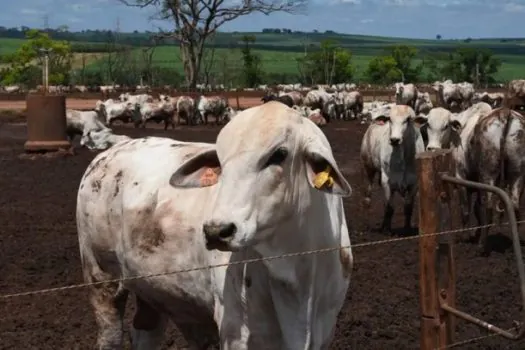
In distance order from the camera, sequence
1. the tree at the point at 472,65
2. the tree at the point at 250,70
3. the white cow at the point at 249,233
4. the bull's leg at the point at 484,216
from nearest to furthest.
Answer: the white cow at the point at 249,233
the bull's leg at the point at 484,216
the tree at the point at 250,70
the tree at the point at 472,65

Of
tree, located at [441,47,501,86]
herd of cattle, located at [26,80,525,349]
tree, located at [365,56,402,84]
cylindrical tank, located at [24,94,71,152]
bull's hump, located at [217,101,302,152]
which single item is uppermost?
bull's hump, located at [217,101,302,152]

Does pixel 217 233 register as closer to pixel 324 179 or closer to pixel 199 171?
pixel 324 179

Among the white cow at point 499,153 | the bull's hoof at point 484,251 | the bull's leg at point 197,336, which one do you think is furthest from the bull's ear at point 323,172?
the white cow at point 499,153

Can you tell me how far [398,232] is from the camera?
13078mm

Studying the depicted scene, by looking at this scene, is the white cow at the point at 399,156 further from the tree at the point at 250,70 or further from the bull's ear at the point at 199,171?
the tree at the point at 250,70

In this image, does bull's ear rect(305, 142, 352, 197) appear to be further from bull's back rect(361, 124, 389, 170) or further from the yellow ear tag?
bull's back rect(361, 124, 389, 170)

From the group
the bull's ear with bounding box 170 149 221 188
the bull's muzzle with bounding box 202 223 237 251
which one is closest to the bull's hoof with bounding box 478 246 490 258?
the bull's ear with bounding box 170 149 221 188

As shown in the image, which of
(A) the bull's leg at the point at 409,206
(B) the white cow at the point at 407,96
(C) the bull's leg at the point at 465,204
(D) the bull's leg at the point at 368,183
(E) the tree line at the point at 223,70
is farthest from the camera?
(E) the tree line at the point at 223,70

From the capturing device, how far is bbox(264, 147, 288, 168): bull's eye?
4449mm

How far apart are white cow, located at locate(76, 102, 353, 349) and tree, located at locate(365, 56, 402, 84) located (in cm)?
10276

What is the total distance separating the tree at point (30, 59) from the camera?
93062 mm

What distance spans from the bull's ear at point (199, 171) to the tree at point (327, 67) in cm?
9406

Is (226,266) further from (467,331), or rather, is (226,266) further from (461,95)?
(461,95)

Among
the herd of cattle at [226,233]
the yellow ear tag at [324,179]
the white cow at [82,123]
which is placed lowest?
the white cow at [82,123]
